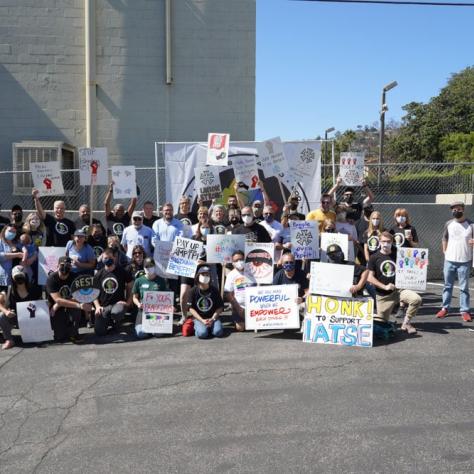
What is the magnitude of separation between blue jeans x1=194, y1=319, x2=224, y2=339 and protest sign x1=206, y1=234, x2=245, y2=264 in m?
1.11

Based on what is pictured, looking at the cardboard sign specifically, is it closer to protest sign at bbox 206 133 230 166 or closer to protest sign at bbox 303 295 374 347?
protest sign at bbox 206 133 230 166

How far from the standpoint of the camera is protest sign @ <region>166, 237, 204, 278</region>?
862 centimetres

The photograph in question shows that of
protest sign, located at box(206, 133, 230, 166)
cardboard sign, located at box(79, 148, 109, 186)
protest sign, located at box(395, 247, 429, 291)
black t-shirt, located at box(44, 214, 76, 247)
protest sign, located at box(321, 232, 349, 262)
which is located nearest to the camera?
protest sign, located at box(395, 247, 429, 291)

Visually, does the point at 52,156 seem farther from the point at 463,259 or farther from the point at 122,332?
the point at 463,259

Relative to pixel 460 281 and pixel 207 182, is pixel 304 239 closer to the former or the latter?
pixel 460 281

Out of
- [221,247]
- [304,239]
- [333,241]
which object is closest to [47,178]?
[221,247]

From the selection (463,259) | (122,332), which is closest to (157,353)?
(122,332)

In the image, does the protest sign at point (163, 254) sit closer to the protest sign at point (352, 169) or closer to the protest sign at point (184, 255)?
the protest sign at point (184, 255)

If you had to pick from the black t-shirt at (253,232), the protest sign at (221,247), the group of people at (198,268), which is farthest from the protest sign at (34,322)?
the black t-shirt at (253,232)

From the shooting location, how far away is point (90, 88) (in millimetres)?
14703

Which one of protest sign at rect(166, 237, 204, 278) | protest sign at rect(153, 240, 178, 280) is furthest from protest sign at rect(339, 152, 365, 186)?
protest sign at rect(153, 240, 178, 280)

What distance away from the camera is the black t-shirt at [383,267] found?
26.9ft

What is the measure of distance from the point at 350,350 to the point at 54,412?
3.65 m

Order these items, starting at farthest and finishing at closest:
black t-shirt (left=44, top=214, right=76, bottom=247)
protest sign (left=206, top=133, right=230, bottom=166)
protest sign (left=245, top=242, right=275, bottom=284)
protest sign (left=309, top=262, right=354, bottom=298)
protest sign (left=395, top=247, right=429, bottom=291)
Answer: protest sign (left=206, top=133, right=230, bottom=166)
black t-shirt (left=44, top=214, right=76, bottom=247)
protest sign (left=245, top=242, right=275, bottom=284)
protest sign (left=395, top=247, right=429, bottom=291)
protest sign (left=309, top=262, right=354, bottom=298)
